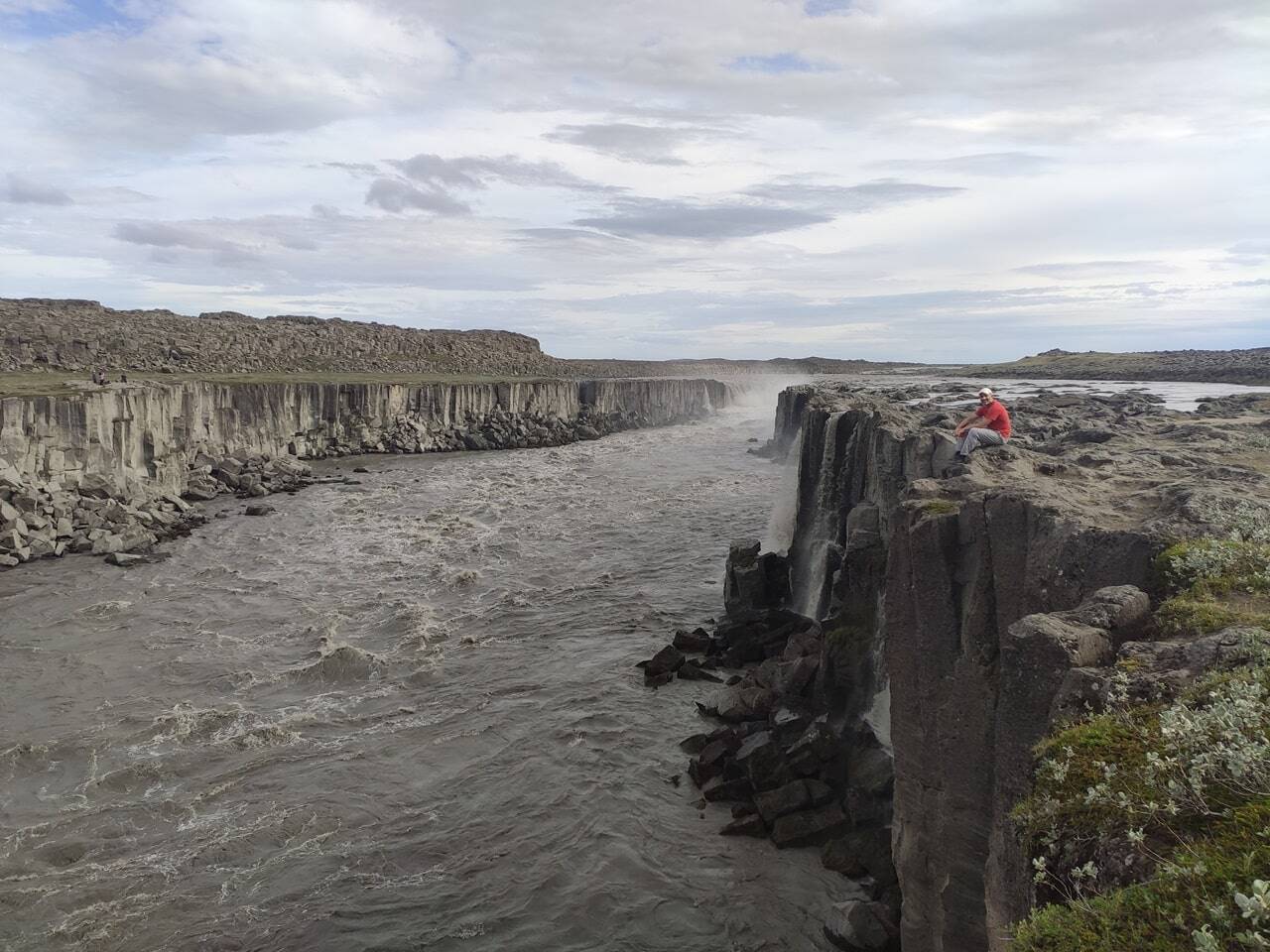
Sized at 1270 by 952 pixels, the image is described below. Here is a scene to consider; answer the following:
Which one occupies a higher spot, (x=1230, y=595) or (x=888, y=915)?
(x=1230, y=595)

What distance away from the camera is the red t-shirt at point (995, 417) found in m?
15.7

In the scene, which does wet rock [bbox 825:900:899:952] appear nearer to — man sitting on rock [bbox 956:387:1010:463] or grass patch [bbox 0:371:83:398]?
man sitting on rock [bbox 956:387:1010:463]

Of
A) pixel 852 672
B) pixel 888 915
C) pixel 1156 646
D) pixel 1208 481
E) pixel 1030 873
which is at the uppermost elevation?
pixel 1208 481

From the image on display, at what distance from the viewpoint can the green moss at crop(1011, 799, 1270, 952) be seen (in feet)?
13.4

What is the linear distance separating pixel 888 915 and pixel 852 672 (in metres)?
5.62

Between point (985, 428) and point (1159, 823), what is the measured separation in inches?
460

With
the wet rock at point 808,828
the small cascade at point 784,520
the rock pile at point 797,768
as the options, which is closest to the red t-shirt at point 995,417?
the rock pile at point 797,768

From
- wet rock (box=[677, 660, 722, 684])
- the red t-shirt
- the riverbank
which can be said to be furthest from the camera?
wet rock (box=[677, 660, 722, 684])

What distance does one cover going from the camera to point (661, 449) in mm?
69875

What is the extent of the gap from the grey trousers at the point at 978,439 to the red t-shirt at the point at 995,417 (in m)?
0.29

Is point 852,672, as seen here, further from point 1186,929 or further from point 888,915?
point 1186,929

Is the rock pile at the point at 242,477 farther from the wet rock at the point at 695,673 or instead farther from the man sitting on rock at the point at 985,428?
the man sitting on rock at the point at 985,428

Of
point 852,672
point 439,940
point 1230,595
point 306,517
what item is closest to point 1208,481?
point 1230,595

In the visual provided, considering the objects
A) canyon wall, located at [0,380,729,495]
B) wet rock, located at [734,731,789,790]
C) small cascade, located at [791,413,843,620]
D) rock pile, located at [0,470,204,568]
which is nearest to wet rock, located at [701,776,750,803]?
wet rock, located at [734,731,789,790]
